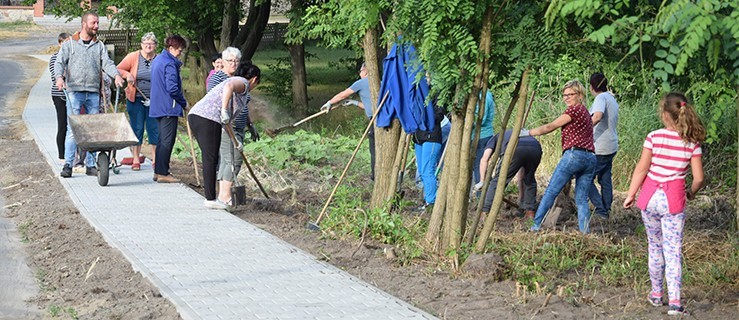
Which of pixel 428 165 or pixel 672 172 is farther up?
pixel 672 172

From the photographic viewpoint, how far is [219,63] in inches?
496

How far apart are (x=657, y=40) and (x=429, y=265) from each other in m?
3.20

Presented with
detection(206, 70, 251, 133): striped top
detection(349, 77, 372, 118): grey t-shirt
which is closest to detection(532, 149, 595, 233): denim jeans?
detection(349, 77, 372, 118): grey t-shirt

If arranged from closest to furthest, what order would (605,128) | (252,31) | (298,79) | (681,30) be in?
(681,30)
(605,128)
(252,31)
(298,79)

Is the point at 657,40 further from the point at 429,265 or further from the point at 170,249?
the point at 170,249

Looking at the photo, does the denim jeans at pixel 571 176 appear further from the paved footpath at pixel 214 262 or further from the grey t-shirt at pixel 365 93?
the grey t-shirt at pixel 365 93

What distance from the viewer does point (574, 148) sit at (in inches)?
422

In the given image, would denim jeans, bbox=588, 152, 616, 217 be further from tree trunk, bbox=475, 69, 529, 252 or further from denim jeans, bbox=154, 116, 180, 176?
denim jeans, bbox=154, 116, 180, 176

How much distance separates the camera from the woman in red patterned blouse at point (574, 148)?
420 inches

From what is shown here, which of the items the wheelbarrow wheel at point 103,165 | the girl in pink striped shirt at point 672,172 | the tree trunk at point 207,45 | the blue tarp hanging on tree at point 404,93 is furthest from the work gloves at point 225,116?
the tree trunk at point 207,45

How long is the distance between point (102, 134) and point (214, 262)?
457 centimetres

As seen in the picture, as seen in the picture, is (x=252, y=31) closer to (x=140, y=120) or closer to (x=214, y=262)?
(x=140, y=120)

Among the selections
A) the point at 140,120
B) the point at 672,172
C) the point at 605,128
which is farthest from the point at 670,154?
the point at 140,120

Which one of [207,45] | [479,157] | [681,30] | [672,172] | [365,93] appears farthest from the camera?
[207,45]
